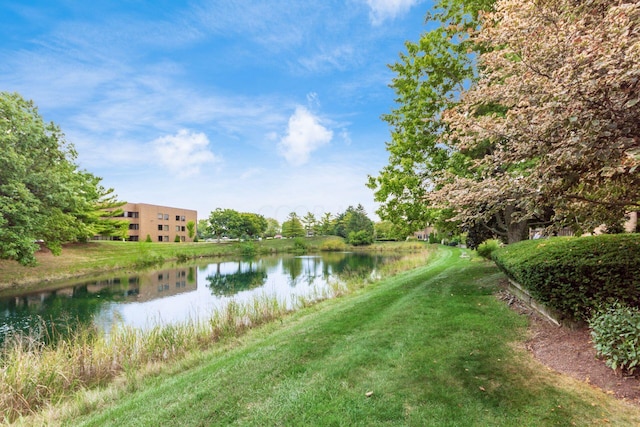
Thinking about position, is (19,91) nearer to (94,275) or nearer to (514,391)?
(94,275)

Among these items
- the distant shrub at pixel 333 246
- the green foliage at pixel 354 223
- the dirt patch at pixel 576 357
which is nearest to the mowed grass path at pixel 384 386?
the dirt patch at pixel 576 357

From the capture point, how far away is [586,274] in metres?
4.26

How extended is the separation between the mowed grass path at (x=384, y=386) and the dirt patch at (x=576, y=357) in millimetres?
192

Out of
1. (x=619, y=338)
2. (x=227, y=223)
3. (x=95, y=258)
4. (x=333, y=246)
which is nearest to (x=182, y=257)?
(x=95, y=258)

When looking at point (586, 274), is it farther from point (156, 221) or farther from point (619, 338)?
point (156, 221)

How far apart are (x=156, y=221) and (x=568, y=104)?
Answer: 209 ft

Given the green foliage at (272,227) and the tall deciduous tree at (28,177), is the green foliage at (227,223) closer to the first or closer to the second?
the green foliage at (272,227)

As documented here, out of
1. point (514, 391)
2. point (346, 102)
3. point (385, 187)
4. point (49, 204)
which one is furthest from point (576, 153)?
point (49, 204)

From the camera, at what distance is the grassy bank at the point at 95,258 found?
67.7ft

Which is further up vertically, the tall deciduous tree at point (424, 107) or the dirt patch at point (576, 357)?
the tall deciduous tree at point (424, 107)

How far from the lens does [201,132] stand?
79.6ft

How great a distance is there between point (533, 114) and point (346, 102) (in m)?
17.2

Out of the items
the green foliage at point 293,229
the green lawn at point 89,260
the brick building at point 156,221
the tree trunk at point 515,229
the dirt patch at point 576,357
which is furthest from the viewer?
the green foliage at point 293,229

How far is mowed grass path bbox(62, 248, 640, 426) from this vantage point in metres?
3.06
